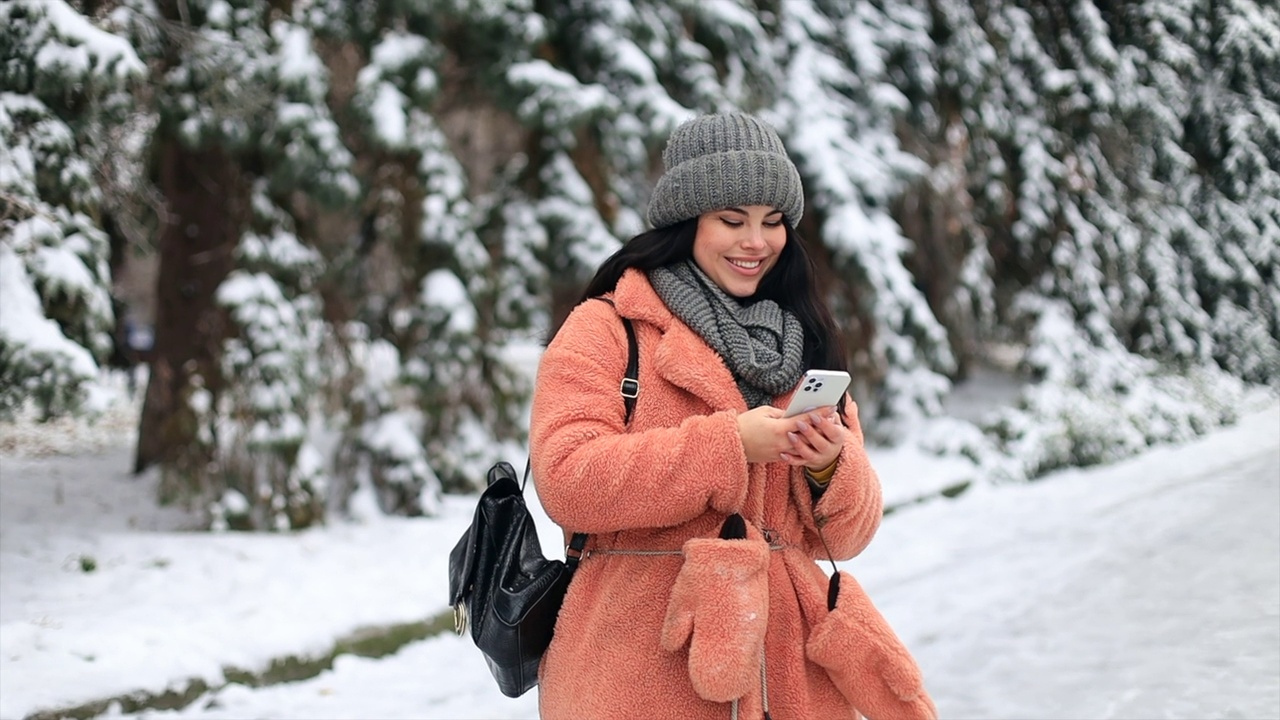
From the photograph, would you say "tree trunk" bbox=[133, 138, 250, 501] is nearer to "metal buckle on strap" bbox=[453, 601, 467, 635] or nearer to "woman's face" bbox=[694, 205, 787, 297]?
"metal buckle on strap" bbox=[453, 601, 467, 635]

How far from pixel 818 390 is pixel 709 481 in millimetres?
246

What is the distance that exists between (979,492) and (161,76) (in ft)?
22.2

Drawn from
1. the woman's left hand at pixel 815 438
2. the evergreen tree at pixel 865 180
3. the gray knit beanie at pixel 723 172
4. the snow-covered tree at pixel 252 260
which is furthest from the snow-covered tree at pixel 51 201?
the evergreen tree at pixel 865 180

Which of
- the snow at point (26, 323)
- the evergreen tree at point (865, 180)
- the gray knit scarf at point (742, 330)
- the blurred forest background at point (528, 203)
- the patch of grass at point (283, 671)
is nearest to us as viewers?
the gray knit scarf at point (742, 330)

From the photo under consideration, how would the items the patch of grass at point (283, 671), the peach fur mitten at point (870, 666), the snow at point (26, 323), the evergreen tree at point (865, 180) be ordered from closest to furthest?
1. the peach fur mitten at point (870, 666)
2. the patch of grass at point (283, 671)
3. the snow at point (26, 323)
4. the evergreen tree at point (865, 180)

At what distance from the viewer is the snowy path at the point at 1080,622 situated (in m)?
4.60

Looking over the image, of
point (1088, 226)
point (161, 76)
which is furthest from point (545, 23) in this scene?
point (1088, 226)

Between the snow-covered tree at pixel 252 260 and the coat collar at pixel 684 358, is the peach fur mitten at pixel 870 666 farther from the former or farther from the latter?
the snow-covered tree at pixel 252 260

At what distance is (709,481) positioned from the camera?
1934 mm

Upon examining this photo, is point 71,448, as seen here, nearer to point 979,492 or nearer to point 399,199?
point 399,199

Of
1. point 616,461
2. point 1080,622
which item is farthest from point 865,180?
point 616,461

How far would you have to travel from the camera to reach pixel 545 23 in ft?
25.1

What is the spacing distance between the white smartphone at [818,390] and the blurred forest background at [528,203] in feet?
12.1

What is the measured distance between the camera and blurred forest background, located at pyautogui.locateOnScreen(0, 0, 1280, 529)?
5648 mm
